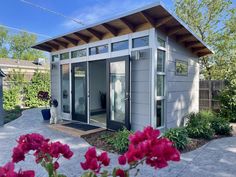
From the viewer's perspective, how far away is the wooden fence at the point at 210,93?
8422 millimetres

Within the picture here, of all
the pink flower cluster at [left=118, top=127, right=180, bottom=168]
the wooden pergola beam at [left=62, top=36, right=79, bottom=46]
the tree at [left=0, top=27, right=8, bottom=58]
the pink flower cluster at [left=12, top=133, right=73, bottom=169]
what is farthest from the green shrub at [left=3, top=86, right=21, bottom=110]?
the tree at [left=0, top=27, right=8, bottom=58]

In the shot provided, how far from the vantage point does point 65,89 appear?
751 centimetres

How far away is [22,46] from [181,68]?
26112 millimetres

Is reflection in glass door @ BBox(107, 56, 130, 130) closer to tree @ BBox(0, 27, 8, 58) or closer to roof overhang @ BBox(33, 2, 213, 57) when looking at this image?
roof overhang @ BBox(33, 2, 213, 57)

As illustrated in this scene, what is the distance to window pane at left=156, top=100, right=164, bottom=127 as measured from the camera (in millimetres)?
5102

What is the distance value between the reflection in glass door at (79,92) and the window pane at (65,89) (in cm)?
44

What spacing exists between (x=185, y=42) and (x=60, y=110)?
207 inches

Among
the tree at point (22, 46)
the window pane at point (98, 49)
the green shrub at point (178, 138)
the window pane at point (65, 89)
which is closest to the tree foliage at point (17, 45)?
the tree at point (22, 46)

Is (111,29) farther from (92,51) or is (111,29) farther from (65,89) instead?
(65,89)

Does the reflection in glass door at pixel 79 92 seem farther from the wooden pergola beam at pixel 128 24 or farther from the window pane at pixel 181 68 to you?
the window pane at pixel 181 68

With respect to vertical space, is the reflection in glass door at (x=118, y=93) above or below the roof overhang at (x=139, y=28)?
below

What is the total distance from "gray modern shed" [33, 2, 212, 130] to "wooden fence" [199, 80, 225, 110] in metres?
1.37

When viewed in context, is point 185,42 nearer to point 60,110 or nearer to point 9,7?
point 60,110

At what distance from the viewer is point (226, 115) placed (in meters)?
7.92
